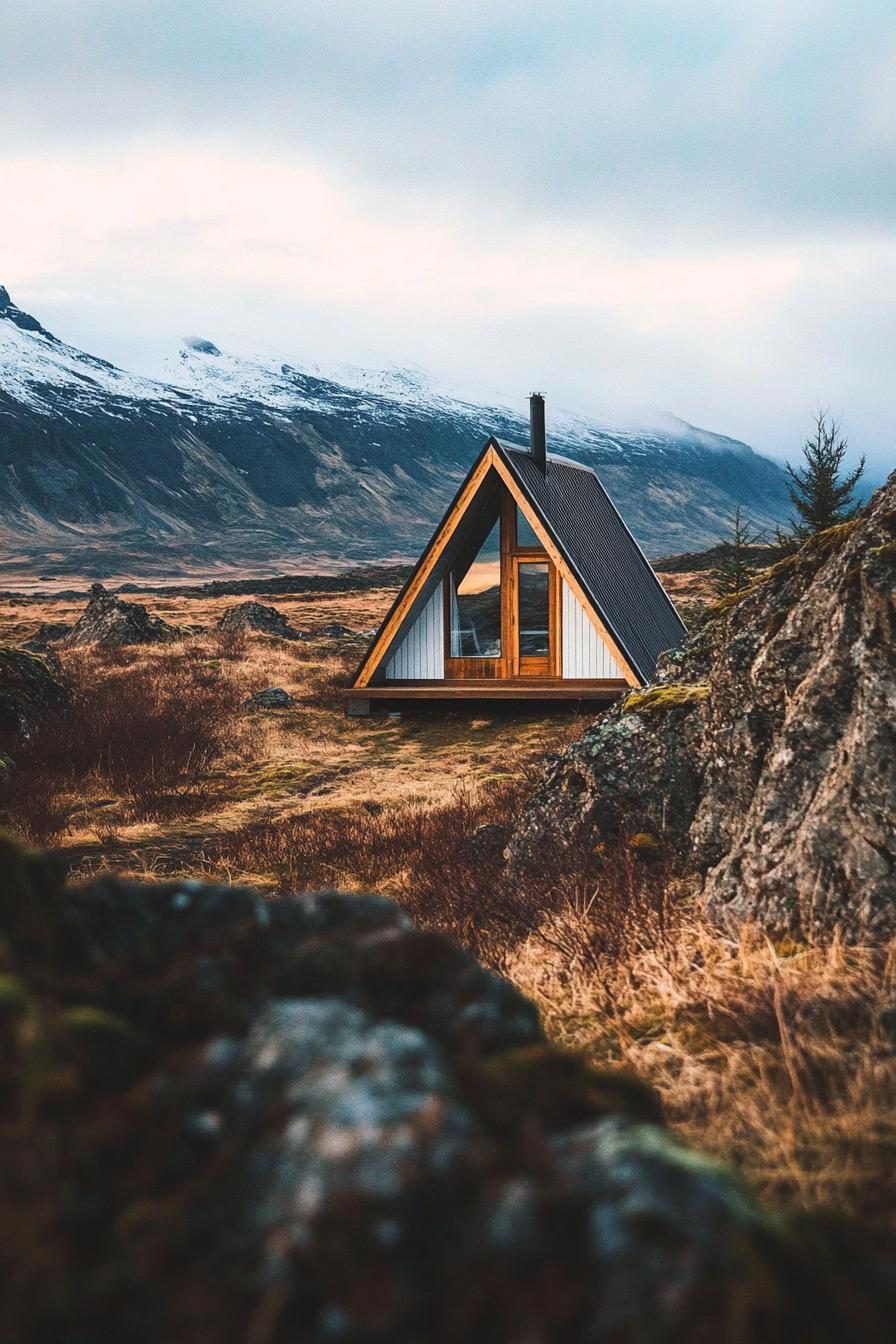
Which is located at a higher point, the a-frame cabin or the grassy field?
the a-frame cabin

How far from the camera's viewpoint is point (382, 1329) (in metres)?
1.54

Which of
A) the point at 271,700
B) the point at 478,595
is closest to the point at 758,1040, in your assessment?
the point at 478,595

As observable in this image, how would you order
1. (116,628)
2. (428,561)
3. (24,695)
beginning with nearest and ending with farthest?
(24,695)
(428,561)
(116,628)

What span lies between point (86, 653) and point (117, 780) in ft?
51.9

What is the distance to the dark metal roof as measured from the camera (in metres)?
18.8

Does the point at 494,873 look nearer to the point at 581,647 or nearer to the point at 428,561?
the point at 428,561

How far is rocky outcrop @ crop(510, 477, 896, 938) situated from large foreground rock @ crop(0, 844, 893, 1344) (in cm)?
293

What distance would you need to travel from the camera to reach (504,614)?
19656 millimetres

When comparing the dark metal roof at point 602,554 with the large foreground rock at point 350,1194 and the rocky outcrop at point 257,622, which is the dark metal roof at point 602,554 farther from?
the large foreground rock at point 350,1194

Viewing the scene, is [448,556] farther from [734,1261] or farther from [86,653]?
[734,1261]

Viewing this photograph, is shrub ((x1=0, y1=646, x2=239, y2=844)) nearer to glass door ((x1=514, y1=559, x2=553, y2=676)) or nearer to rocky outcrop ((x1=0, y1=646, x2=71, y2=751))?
rocky outcrop ((x1=0, y1=646, x2=71, y2=751))

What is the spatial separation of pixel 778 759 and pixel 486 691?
13.6 m

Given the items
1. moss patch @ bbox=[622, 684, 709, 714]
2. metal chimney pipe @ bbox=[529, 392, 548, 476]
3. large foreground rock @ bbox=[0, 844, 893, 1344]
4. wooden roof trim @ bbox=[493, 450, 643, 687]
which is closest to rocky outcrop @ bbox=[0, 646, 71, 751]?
wooden roof trim @ bbox=[493, 450, 643, 687]

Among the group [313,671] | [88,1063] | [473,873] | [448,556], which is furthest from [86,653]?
[88,1063]
